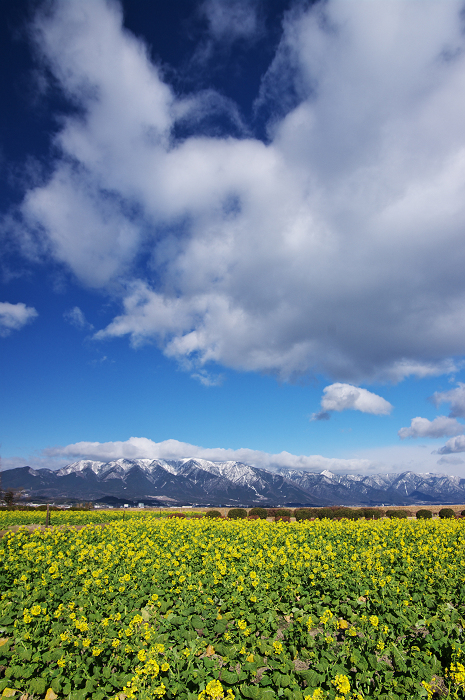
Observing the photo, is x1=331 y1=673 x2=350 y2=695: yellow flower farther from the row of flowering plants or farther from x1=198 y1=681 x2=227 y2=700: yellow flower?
x1=198 y1=681 x2=227 y2=700: yellow flower

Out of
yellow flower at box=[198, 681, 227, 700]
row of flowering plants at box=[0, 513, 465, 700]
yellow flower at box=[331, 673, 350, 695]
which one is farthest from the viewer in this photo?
row of flowering plants at box=[0, 513, 465, 700]

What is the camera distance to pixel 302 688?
5.41 metres

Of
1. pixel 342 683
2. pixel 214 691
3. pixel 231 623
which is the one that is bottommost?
pixel 231 623

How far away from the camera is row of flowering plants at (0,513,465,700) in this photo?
5.37 meters

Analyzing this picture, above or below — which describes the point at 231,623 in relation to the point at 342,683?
below

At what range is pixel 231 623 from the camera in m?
8.02

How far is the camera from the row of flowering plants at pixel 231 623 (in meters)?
5.37

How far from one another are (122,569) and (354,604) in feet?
22.5

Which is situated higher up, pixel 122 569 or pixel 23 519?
pixel 122 569

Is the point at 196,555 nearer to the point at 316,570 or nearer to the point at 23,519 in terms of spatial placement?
the point at 316,570

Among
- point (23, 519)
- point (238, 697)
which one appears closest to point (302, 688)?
point (238, 697)

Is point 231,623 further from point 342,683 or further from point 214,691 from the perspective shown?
point 214,691

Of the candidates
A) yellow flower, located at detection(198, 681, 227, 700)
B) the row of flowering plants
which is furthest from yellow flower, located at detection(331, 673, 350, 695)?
yellow flower, located at detection(198, 681, 227, 700)

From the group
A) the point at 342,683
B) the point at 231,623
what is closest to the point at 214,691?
the point at 342,683
